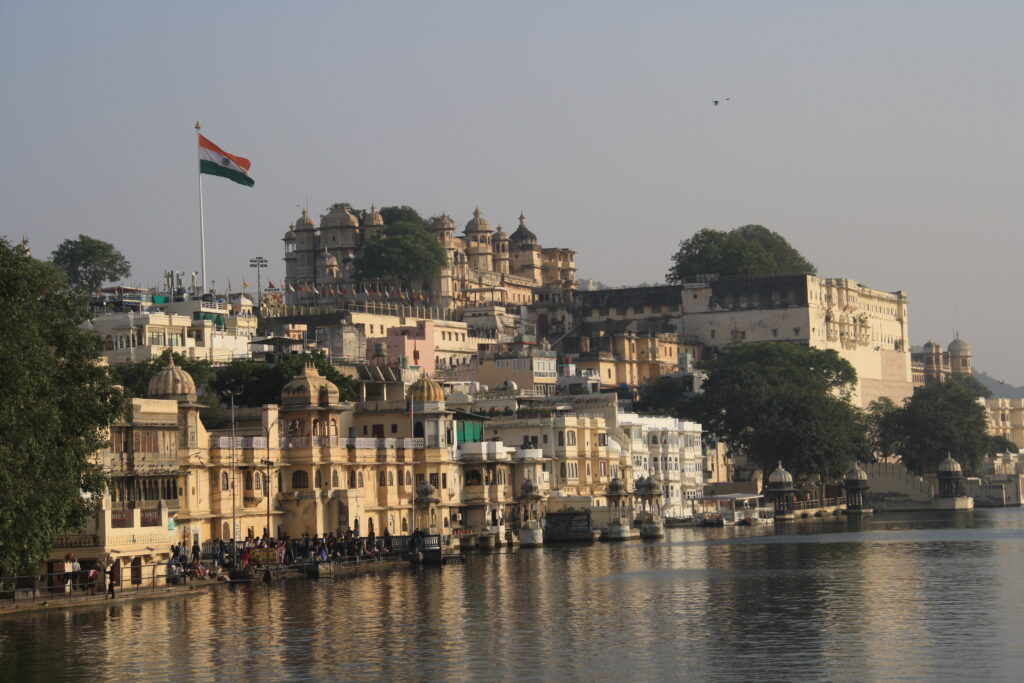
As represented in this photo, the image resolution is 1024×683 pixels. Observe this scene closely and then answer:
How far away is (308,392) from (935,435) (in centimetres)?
8360

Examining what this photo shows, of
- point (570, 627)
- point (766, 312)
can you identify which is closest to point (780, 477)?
point (766, 312)

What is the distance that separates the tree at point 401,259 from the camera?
6235 inches

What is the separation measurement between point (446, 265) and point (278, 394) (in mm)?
68985

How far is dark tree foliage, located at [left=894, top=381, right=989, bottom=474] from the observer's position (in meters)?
153

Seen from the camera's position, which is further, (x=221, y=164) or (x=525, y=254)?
(x=525, y=254)

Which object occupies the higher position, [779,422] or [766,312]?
[766,312]

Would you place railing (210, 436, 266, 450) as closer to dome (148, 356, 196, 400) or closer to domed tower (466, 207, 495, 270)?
dome (148, 356, 196, 400)

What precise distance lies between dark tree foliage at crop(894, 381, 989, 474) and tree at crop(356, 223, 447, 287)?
40.0 meters

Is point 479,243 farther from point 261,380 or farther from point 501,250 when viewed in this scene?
point 261,380

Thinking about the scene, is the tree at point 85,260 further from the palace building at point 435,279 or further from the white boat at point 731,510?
the white boat at point 731,510

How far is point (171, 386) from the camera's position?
72188mm

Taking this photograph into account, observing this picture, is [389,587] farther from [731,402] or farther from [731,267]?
[731,267]

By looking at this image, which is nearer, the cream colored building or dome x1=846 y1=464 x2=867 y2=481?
dome x1=846 y1=464 x2=867 y2=481

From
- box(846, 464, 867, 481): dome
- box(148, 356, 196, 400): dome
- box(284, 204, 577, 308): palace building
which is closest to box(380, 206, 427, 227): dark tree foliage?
box(284, 204, 577, 308): palace building
